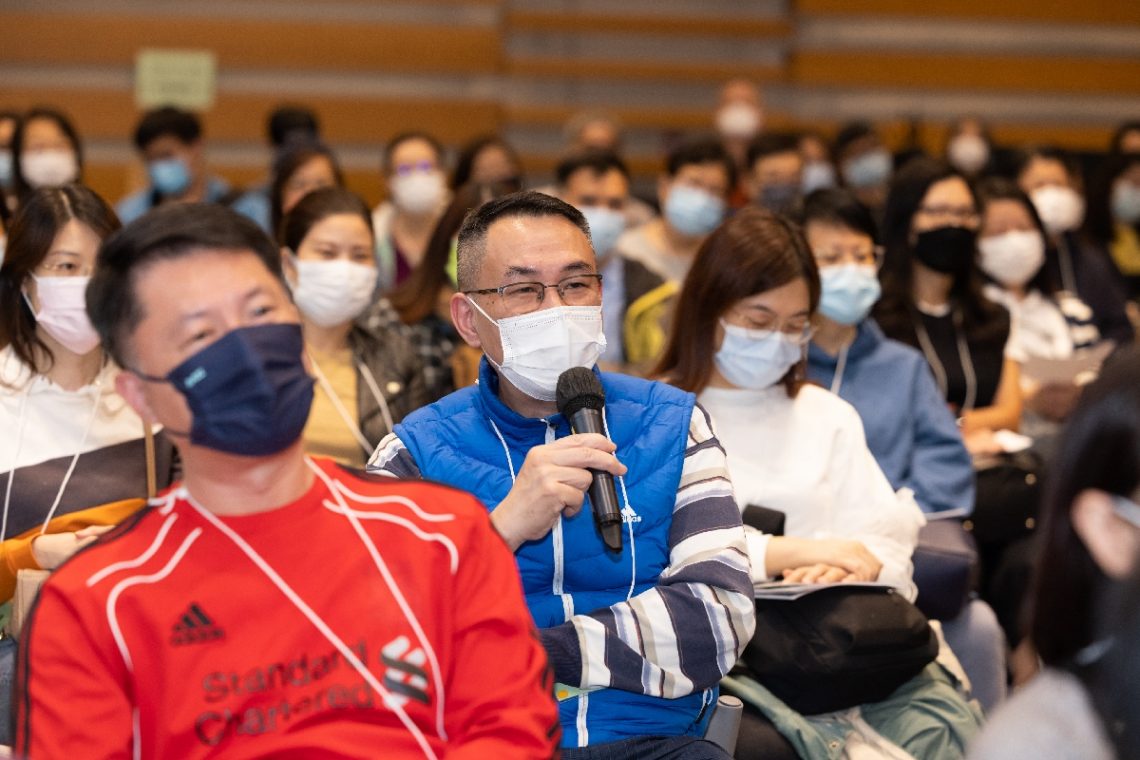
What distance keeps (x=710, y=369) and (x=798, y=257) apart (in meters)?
0.34

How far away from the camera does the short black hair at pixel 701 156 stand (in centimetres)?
557

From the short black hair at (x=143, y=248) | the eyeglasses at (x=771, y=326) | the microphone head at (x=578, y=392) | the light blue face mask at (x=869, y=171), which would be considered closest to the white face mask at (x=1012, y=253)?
the eyeglasses at (x=771, y=326)

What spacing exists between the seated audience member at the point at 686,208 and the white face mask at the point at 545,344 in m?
3.05

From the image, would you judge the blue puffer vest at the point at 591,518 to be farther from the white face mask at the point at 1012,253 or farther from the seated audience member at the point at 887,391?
the white face mask at the point at 1012,253

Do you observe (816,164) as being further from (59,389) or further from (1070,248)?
(59,389)

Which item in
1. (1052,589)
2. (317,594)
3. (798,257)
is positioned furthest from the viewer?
(798,257)

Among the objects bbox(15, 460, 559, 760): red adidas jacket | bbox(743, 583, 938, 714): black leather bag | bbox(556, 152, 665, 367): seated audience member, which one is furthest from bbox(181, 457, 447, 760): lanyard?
bbox(556, 152, 665, 367): seated audience member

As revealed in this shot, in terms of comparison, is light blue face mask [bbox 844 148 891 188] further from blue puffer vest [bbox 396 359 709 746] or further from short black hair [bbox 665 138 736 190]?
blue puffer vest [bbox 396 359 709 746]

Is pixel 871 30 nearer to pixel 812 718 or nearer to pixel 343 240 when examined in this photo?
pixel 343 240

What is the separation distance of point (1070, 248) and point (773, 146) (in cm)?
141

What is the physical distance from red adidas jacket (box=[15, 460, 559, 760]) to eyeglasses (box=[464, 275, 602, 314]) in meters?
0.68

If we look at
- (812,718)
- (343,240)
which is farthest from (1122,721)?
(343,240)

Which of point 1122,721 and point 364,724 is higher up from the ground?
point 1122,721

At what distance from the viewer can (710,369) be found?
3090mm
